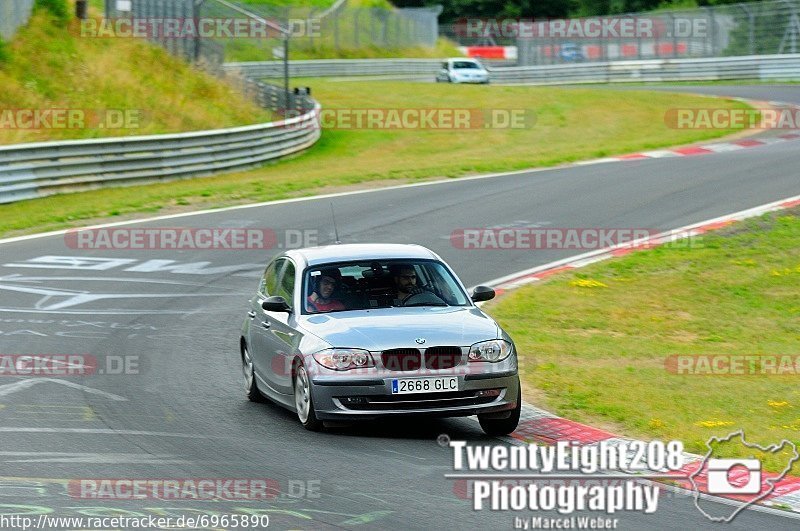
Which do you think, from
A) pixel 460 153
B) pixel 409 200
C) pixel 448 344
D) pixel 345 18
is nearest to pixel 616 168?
pixel 409 200

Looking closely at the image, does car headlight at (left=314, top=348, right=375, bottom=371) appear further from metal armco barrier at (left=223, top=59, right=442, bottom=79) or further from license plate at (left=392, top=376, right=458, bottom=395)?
metal armco barrier at (left=223, top=59, right=442, bottom=79)

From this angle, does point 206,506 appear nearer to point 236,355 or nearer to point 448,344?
point 448,344

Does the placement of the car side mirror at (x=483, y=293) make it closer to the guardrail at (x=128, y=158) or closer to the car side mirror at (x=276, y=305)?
the car side mirror at (x=276, y=305)

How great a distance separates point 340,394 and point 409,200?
1479 centimetres

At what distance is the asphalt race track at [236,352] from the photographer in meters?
7.69

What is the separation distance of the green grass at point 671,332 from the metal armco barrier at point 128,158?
11778mm

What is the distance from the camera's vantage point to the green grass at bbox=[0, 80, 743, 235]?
24.3 metres

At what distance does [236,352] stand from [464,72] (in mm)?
46652

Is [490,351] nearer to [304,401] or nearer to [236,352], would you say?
[304,401]

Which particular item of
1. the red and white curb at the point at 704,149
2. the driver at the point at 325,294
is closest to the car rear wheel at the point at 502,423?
the driver at the point at 325,294

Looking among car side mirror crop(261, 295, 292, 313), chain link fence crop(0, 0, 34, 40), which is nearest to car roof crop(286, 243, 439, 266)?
A: car side mirror crop(261, 295, 292, 313)

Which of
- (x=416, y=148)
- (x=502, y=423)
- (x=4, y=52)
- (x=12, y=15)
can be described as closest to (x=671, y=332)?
(x=502, y=423)

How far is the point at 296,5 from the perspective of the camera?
7825 cm

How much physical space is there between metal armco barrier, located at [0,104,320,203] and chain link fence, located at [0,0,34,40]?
8205 millimetres
